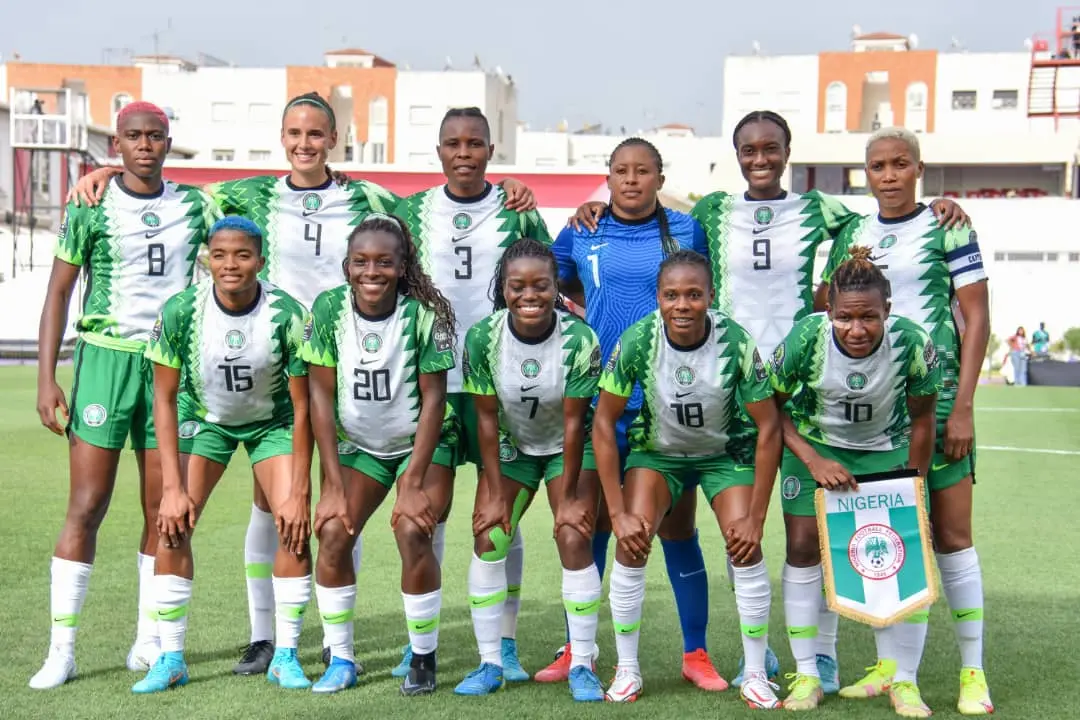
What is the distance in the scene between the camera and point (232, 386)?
5.30 meters

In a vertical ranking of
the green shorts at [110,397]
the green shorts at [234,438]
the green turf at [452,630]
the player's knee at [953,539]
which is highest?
the green shorts at [110,397]

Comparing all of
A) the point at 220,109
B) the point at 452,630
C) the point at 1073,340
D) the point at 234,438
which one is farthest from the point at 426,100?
the point at 234,438

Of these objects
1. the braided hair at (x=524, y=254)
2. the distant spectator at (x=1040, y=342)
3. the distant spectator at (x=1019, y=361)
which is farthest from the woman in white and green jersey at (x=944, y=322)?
the distant spectator at (x=1040, y=342)

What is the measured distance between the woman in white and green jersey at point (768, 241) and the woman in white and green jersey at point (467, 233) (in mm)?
391

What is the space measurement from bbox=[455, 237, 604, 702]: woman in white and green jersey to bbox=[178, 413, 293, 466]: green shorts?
781 millimetres

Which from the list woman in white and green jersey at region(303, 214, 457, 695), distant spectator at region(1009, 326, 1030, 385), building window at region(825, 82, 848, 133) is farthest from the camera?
building window at region(825, 82, 848, 133)

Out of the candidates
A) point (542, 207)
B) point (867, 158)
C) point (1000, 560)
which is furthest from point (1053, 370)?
point (867, 158)

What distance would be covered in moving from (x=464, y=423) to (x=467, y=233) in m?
0.81

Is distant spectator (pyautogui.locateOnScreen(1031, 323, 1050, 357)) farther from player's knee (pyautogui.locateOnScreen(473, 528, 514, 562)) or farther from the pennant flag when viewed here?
player's knee (pyautogui.locateOnScreen(473, 528, 514, 562))

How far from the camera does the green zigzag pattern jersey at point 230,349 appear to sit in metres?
5.26

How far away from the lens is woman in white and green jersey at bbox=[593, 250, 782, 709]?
5.04 m

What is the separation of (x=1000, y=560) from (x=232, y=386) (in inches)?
205

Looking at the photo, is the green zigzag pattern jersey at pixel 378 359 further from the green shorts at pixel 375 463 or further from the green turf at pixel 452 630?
the green turf at pixel 452 630

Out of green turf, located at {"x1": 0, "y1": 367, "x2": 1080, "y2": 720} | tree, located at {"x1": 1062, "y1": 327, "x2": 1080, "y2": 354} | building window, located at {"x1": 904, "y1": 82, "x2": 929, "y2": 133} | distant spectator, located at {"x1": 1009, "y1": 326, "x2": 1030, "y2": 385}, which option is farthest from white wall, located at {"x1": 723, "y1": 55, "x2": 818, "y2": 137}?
green turf, located at {"x1": 0, "y1": 367, "x2": 1080, "y2": 720}
